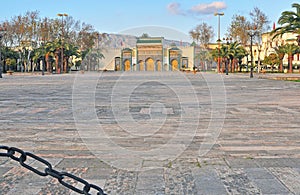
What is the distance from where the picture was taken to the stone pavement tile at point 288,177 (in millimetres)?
4754

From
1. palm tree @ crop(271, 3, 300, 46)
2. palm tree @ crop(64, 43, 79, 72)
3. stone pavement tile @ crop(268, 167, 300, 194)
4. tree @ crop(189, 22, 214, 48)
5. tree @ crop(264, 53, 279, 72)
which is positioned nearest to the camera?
stone pavement tile @ crop(268, 167, 300, 194)

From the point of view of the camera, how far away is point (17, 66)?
76.2 meters

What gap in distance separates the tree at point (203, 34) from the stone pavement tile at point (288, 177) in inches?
3514

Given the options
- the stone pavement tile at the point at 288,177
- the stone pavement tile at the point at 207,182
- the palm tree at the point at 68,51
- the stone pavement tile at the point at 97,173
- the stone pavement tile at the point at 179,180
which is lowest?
the stone pavement tile at the point at 179,180

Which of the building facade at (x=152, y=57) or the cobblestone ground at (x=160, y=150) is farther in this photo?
the building facade at (x=152, y=57)

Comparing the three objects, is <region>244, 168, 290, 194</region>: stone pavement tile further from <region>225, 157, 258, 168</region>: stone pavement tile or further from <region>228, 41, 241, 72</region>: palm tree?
<region>228, 41, 241, 72</region>: palm tree

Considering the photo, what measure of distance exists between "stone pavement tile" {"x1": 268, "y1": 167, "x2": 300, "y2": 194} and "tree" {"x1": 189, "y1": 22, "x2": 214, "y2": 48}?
293ft

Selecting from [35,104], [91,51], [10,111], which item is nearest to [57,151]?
[10,111]

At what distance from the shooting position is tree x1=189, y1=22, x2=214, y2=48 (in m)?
93.7

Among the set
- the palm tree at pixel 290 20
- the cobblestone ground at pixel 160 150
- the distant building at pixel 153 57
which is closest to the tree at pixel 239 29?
the distant building at pixel 153 57

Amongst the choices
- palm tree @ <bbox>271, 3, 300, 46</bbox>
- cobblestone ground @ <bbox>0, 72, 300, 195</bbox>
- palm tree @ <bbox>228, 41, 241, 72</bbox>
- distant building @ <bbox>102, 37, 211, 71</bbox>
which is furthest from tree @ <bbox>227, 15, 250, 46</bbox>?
cobblestone ground @ <bbox>0, 72, 300, 195</bbox>

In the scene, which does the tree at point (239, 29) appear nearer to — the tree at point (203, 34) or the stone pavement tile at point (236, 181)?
the tree at point (203, 34)

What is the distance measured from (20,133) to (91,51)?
82507 millimetres

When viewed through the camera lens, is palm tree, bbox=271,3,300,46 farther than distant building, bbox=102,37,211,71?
No
